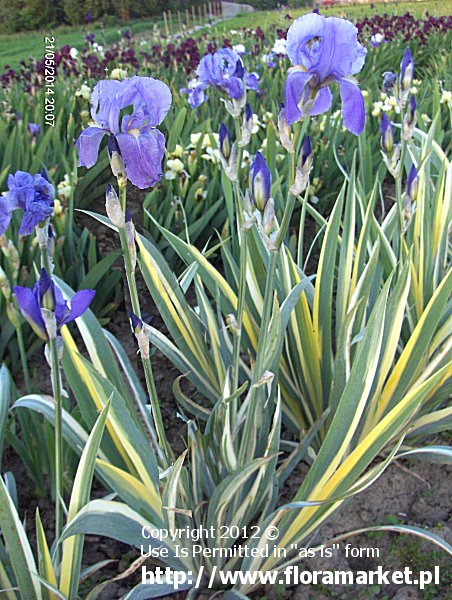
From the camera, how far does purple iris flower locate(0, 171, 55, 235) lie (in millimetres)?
932

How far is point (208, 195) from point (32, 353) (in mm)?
942

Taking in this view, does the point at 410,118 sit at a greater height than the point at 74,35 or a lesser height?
lesser

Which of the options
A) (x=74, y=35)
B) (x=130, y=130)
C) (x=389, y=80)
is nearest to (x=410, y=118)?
(x=389, y=80)

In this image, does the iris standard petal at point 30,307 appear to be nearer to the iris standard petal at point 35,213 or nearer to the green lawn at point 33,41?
the iris standard petal at point 35,213

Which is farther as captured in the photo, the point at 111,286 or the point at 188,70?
the point at 188,70

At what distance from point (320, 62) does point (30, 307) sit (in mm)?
502

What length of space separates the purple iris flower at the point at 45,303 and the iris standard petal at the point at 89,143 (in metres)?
0.16

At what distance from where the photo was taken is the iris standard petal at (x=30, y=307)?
32.1 inches


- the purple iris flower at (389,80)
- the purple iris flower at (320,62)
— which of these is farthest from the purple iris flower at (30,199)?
the purple iris flower at (389,80)

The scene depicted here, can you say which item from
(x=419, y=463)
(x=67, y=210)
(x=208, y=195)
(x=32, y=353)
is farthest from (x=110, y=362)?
(x=208, y=195)

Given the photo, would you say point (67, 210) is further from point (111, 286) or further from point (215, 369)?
point (215, 369)

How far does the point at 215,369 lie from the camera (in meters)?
1.53

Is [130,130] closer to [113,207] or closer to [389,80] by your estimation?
[113,207]

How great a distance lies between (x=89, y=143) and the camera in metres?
0.81
